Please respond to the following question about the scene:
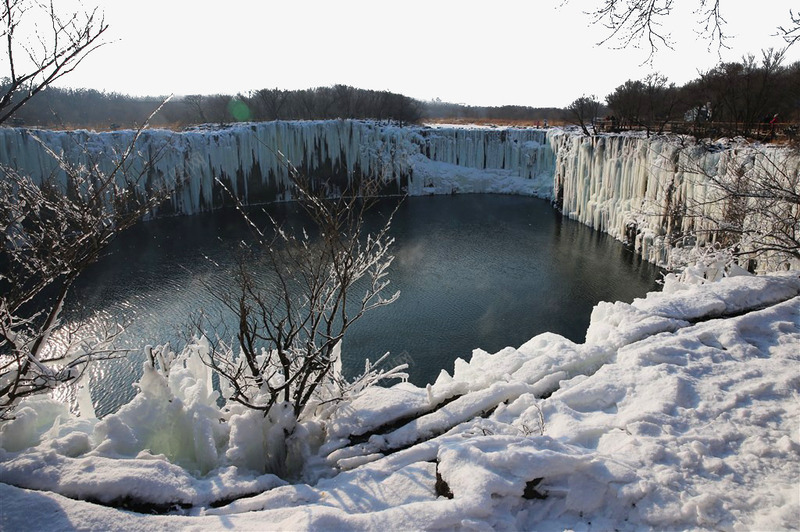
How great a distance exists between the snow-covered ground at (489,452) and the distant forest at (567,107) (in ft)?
34.0

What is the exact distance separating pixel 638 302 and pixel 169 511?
6167mm

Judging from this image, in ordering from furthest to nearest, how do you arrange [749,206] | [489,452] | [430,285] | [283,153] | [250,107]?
[250,107] → [283,153] → [430,285] → [749,206] → [489,452]

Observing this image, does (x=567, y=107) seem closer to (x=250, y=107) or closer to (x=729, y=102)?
(x=729, y=102)

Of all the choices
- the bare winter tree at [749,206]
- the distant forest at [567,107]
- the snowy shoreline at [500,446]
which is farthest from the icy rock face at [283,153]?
the snowy shoreline at [500,446]

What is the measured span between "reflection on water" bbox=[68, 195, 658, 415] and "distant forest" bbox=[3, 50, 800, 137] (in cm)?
500

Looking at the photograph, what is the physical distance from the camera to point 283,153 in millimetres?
24641

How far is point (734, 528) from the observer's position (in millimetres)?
2984

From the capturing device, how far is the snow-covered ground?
3.16 meters

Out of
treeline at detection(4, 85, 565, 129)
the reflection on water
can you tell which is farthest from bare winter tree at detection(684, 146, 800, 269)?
treeline at detection(4, 85, 565, 129)

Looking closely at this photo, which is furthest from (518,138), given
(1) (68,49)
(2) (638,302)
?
(1) (68,49)

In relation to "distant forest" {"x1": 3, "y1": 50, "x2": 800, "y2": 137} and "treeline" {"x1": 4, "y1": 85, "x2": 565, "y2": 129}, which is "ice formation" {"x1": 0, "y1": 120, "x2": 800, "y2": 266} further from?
"treeline" {"x1": 4, "y1": 85, "x2": 565, "y2": 129}

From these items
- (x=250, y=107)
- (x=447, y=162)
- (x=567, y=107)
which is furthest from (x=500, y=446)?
(x=250, y=107)

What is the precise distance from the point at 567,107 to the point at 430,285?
24778mm

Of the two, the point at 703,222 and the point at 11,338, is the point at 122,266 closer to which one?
the point at 11,338
